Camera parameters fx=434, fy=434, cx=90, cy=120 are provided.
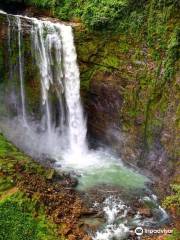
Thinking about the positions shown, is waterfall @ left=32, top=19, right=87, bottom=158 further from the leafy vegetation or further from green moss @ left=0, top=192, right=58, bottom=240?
green moss @ left=0, top=192, right=58, bottom=240

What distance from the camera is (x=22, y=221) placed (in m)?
11.1

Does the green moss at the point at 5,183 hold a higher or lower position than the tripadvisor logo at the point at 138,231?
higher

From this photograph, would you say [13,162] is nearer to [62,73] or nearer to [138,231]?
[138,231]

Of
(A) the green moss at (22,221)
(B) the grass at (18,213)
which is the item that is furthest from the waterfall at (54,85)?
(A) the green moss at (22,221)

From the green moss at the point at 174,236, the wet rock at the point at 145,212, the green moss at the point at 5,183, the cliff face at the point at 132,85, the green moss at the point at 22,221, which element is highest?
the cliff face at the point at 132,85

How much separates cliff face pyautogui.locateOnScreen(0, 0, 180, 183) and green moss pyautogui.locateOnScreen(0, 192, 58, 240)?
508 cm

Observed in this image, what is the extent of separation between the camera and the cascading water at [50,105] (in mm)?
15992

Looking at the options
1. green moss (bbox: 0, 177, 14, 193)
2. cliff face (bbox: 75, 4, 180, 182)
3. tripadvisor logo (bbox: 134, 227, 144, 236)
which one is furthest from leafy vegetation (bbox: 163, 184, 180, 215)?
green moss (bbox: 0, 177, 14, 193)

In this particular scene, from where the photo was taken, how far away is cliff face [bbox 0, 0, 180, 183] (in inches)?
577

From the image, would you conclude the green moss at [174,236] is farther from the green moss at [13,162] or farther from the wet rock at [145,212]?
the green moss at [13,162]

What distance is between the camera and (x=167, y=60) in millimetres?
14680

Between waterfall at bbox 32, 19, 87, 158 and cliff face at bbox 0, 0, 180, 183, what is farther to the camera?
waterfall at bbox 32, 19, 87, 158

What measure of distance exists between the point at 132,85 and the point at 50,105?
11.1 ft

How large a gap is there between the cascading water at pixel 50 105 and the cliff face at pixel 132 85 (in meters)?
0.23
